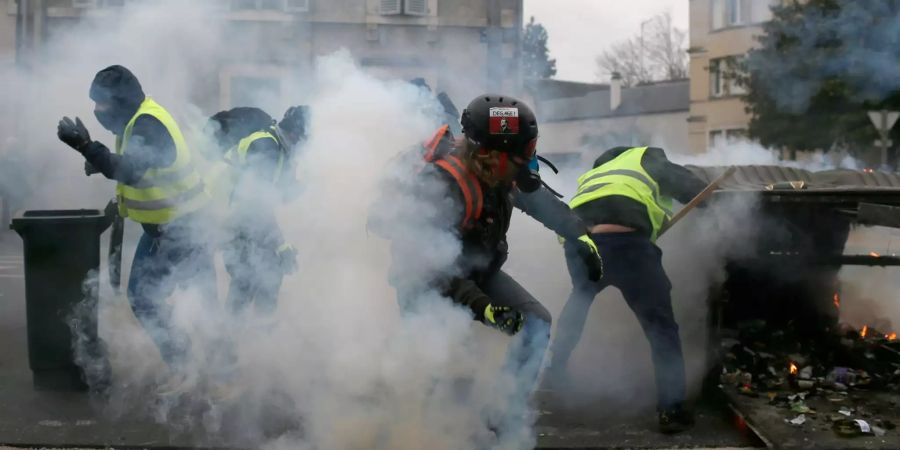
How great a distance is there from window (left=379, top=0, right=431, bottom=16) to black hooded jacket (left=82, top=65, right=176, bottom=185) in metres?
6.07

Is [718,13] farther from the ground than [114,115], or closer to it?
farther from the ground

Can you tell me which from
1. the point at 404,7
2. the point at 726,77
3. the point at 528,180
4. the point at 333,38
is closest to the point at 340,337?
the point at 528,180

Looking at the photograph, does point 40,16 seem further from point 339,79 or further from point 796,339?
point 796,339

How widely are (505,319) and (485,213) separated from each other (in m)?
0.50

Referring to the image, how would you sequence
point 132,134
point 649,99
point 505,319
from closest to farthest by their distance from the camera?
point 505,319
point 132,134
point 649,99

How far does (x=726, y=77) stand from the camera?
40.8 ft

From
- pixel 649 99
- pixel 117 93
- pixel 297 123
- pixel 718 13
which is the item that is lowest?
pixel 297 123

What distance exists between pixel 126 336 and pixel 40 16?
434 cm

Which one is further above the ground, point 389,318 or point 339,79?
point 339,79

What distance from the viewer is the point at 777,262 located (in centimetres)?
513

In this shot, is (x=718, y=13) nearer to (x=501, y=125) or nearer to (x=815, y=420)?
(x=815, y=420)

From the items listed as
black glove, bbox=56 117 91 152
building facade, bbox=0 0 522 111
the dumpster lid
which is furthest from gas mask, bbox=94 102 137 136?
building facade, bbox=0 0 522 111

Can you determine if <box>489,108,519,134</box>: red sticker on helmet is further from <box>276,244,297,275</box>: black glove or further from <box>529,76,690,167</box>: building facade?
<box>529,76,690,167</box>: building facade

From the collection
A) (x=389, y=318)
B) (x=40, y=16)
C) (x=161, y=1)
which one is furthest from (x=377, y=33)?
(x=389, y=318)
